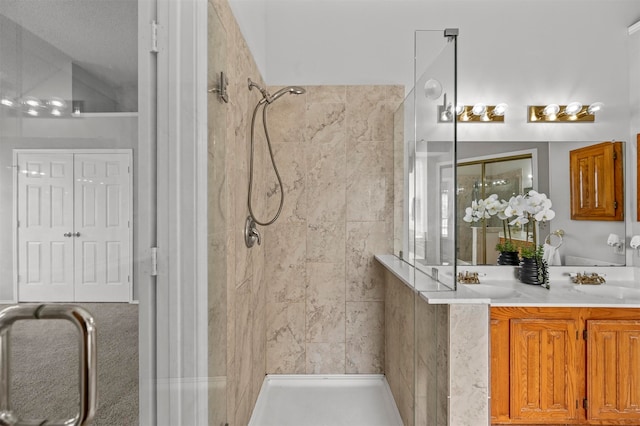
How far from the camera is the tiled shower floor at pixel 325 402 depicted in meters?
2.17

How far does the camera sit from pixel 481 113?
8.60 feet

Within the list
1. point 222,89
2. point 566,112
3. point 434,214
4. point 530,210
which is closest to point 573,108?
point 566,112

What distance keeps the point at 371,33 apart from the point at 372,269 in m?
1.80

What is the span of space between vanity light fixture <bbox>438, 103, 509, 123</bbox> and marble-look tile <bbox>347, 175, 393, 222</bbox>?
2.35 feet

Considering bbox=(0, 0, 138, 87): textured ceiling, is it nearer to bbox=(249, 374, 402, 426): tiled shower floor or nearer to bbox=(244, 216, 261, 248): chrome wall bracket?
bbox=(244, 216, 261, 248): chrome wall bracket

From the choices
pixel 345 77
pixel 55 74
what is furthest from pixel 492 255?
pixel 55 74

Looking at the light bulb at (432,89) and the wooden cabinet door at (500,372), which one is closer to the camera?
the light bulb at (432,89)

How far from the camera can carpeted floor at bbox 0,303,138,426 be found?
65 cm

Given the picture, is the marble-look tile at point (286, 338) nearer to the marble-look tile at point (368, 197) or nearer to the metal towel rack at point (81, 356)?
the marble-look tile at point (368, 197)

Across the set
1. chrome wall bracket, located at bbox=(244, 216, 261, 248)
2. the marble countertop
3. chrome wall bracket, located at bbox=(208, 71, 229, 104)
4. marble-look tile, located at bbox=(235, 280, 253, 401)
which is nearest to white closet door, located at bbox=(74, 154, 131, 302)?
chrome wall bracket, located at bbox=(208, 71, 229, 104)

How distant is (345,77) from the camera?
269 centimetres

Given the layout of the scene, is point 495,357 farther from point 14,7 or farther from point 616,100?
point 14,7

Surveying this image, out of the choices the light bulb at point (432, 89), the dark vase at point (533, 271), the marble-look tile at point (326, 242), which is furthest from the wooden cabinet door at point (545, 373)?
the light bulb at point (432, 89)

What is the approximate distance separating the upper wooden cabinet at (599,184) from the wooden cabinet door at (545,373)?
103 centimetres
